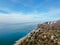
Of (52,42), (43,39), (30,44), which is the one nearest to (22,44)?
(30,44)

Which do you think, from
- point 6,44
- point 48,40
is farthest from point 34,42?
point 6,44

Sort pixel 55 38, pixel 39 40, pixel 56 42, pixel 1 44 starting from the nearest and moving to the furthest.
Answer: pixel 56 42, pixel 55 38, pixel 39 40, pixel 1 44

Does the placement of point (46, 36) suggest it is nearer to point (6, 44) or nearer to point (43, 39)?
point (43, 39)

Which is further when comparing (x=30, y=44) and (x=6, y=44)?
(x=6, y=44)

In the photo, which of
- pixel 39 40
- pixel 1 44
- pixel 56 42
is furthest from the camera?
pixel 1 44

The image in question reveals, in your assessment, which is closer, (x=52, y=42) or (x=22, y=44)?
(x=52, y=42)

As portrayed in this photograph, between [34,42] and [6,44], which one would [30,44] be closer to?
[34,42]

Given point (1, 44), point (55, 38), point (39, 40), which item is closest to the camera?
point (55, 38)

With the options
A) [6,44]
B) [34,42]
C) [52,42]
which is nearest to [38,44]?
[34,42]
